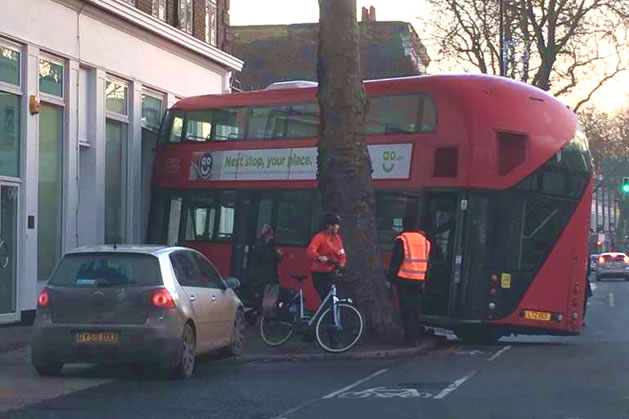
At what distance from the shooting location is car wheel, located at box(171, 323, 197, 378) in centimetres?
1274

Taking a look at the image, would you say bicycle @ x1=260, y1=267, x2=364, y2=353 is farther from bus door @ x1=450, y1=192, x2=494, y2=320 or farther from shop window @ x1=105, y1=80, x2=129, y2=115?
shop window @ x1=105, y1=80, x2=129, y2=115

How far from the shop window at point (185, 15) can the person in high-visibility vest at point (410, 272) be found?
41.0 feet

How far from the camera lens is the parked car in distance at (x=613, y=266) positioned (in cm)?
5559

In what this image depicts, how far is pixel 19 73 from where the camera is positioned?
64.5 ft

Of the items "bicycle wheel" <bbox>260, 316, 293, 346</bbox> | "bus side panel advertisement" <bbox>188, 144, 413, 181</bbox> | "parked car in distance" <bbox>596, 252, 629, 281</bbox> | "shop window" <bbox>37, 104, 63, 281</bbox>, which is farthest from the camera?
"parked car in distance" <bbox>596, 252, 629, 281</bbox>

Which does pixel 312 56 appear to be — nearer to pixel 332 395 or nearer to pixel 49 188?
pixel 49 188

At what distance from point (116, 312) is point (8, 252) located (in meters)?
7.68

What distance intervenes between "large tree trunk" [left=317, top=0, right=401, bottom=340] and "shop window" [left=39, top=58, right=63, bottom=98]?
6369 millimetres

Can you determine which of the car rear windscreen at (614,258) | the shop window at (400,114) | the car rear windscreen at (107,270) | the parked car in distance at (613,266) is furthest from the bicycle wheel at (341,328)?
the car rear windscreen at (614,258)

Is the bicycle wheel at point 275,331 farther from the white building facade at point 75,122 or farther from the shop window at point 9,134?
the shop window at point 9,134

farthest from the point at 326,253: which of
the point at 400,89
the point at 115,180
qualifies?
the point at 115,180

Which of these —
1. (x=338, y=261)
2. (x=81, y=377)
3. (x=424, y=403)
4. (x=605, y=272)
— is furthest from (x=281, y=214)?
(x=605, y=272)

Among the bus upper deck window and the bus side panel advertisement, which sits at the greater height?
the bus upper deck window

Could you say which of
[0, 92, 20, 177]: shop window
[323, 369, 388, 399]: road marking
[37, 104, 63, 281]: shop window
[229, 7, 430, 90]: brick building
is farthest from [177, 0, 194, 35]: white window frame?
[229, 7, 430, 90]: brick building
